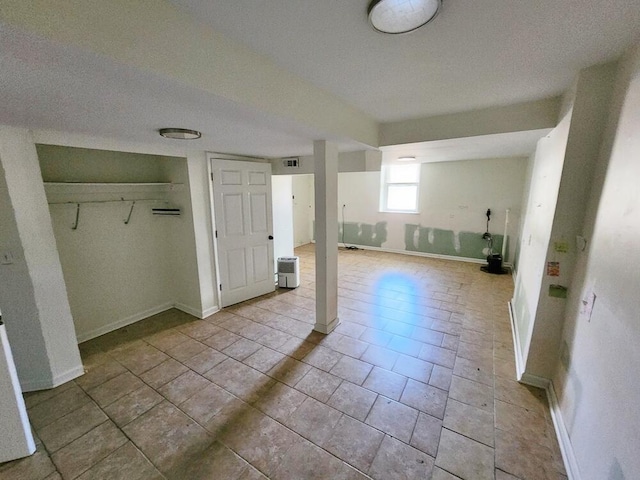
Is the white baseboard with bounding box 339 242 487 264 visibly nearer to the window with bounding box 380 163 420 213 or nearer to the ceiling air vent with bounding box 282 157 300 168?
the window with bounding box 380 163 420 213

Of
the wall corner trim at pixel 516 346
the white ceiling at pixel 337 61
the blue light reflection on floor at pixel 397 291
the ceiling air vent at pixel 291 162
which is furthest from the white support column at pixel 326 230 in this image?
the wall corner trim at pixel 516 346

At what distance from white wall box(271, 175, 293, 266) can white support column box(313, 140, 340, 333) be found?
158cm

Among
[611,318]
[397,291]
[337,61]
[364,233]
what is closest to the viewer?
[611,318]

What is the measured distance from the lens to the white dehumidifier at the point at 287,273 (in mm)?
4262

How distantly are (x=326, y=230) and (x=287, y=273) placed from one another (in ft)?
5.87

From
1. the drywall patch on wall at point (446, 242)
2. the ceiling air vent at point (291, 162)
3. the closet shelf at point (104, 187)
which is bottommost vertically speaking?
the drywall patch on wall at point (446, 242)

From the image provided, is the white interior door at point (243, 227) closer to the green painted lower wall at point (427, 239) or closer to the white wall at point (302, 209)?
the white wall at point (302, 209)

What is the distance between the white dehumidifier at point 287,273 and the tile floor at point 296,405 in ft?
3.21

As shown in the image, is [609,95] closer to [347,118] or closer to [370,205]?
[347,118]

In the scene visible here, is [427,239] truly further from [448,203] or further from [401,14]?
[401,14]

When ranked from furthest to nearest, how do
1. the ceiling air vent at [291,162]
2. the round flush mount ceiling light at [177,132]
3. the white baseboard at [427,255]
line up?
the white baseboard at [427,255], the ceiling air vent at [291,162], the round flush mount ceiling light at [177,132]

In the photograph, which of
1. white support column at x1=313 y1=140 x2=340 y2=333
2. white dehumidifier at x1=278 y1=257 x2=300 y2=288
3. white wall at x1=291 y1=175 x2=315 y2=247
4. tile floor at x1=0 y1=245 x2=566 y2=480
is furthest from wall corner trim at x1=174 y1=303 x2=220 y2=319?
white wall at x1=291 y1=175 x2=315 y2=247

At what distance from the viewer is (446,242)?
5.85 meters

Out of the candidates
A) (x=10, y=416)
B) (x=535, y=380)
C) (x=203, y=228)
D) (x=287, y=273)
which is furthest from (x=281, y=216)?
(x=535, y=380)
